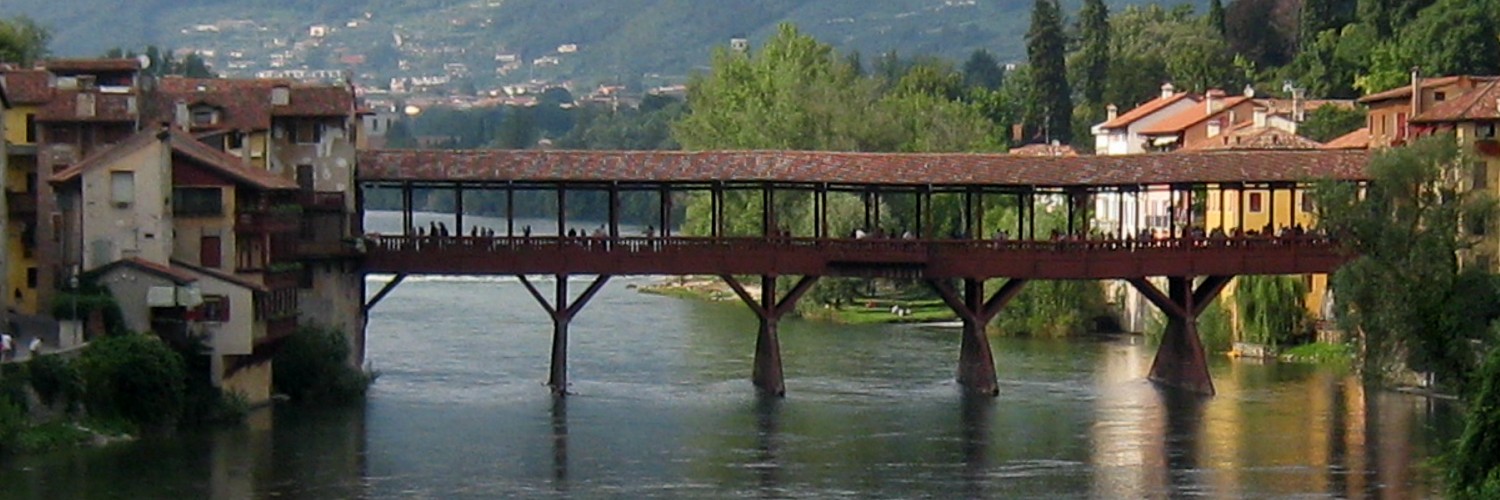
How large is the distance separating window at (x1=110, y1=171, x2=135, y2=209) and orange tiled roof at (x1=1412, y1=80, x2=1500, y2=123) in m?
36.9

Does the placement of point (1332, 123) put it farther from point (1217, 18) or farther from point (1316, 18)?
point (1217, 18)

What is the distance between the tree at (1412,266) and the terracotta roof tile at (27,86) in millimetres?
32461

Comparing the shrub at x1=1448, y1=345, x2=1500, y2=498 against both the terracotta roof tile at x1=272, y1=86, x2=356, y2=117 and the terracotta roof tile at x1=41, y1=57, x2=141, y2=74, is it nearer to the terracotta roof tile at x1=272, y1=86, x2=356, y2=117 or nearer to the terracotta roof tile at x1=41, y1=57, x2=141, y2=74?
the terracotta roof tile at x1=272, y1=86, x2=356, y2=117

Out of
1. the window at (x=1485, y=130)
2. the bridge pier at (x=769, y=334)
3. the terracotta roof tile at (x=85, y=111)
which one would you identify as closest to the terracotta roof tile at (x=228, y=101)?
the terracotta roof tile at (x=85, y=111)

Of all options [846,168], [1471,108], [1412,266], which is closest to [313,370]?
[846,168]

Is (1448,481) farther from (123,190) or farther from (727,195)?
(727,195)

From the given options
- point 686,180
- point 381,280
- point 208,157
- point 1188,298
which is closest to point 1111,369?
point 1188,298

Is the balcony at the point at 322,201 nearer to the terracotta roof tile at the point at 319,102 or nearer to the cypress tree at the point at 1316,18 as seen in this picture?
the terracotta roof tile at the point at 319,102

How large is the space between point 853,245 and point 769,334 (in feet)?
10.5

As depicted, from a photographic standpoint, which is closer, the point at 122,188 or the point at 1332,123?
the point at 122,188

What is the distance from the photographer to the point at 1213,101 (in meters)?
144

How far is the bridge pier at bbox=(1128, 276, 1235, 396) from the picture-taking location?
312 feet

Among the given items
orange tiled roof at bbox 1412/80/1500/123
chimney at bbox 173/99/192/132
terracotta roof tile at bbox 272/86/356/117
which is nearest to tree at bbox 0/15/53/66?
terracotta roof tile at bbox 272/86/356/117

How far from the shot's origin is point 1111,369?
339 feet
